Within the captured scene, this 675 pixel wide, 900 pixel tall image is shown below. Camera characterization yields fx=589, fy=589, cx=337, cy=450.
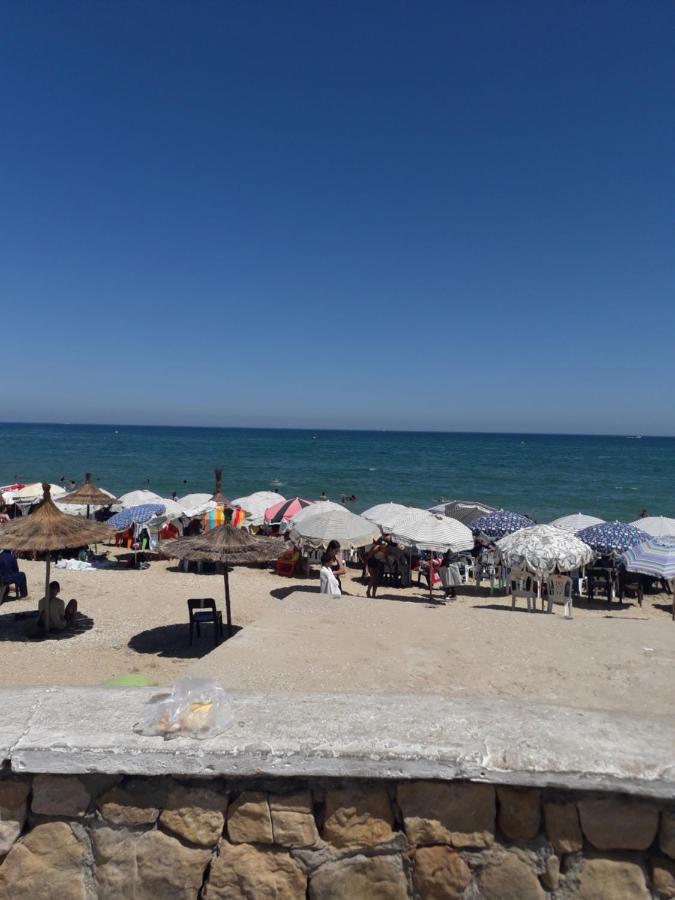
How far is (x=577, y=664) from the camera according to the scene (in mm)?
4723

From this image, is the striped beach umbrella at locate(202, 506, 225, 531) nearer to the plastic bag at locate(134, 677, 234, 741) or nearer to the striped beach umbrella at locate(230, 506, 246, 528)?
the striped beach umbrella at locate(230, 506, 246, 528)

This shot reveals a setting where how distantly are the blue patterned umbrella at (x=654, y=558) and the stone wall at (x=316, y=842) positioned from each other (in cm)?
1036

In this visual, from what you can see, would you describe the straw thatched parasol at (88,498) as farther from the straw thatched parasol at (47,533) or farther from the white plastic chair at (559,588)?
the white plastic chair at (559,588)

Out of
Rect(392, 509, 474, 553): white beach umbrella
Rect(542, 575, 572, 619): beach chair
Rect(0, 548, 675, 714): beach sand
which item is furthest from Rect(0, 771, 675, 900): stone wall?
Rect(392, 509, 474, 553): white beach umbrella

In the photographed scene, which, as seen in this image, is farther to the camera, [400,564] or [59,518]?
[400,564]

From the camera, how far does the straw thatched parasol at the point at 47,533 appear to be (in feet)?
28.3

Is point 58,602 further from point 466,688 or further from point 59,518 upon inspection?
point 466,688

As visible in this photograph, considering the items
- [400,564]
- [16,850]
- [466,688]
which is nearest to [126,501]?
[400,564]

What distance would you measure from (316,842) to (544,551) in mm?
10098

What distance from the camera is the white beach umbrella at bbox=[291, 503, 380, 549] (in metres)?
13.6

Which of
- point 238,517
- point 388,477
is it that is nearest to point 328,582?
point 238,517

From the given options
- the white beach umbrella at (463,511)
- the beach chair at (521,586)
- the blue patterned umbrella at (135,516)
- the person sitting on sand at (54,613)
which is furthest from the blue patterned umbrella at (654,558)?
the blue patterned umbrella at (135,516)

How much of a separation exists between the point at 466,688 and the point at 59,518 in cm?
718

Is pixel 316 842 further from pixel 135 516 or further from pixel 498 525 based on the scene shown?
pixel 135 516
